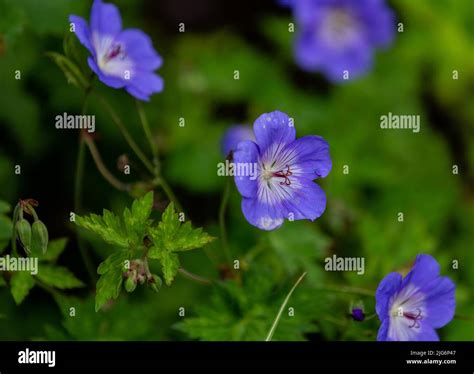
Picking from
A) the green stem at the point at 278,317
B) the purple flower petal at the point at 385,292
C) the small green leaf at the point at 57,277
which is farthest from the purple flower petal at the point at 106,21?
the purple flower petal at the point at 385,292

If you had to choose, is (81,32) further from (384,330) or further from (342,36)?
(342,36)

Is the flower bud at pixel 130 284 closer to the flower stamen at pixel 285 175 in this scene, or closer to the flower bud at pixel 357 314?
the flower stamen at pixel 285 175

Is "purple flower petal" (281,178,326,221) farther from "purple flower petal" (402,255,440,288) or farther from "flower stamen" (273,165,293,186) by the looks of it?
"purple flower petal" (402,255,440,288)

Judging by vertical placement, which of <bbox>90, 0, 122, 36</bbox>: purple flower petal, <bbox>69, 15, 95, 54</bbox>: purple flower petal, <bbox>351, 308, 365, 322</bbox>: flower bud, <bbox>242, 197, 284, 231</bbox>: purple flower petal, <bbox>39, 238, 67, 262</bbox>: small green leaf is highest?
<bbox>90, 0, 122, 36</bbox>: purple flower petal

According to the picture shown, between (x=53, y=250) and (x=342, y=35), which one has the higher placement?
(x=342, y=35)

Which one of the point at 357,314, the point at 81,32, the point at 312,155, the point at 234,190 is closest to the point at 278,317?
the point at 357,314

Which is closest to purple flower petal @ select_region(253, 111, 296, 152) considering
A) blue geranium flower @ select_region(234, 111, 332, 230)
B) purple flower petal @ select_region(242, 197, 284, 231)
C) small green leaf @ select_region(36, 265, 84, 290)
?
blue geranium flower @ select_region(234, 111, 332, 230)

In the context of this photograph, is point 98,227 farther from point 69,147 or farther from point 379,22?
point 379,22
